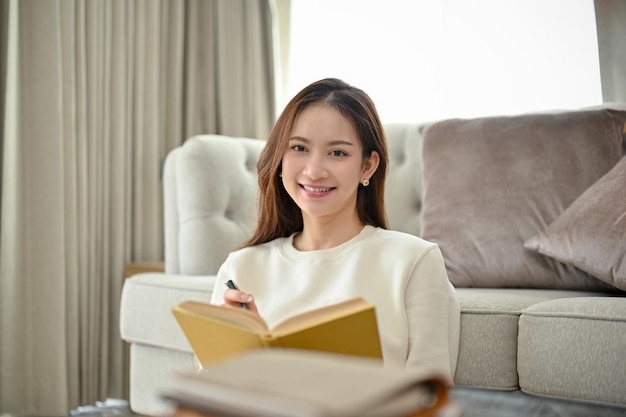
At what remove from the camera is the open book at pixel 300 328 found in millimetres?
946

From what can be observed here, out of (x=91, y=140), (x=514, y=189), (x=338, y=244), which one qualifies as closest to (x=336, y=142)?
(x=338, y=244)

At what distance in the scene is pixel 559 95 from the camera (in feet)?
9.05

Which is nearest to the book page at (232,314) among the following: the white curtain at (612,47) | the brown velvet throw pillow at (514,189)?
the brown velvet throw pillow at (514,189)

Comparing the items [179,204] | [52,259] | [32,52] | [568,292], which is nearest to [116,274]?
[52,259]

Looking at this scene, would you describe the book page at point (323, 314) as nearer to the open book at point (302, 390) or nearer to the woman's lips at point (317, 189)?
the open book at point (302, 390)

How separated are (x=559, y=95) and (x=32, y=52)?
1.91 meters

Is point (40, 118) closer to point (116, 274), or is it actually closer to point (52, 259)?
point (52, 259)

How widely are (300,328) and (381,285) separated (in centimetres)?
50

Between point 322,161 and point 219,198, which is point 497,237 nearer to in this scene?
point 322,161

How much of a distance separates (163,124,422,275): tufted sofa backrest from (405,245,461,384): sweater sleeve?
97 centimetres

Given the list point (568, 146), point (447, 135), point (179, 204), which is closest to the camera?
point (568, 146)

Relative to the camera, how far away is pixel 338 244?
156 centimetres

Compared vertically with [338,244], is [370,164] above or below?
above

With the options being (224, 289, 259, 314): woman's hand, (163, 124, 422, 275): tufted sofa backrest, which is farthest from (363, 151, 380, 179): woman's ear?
(163, 124, 422, 275): tufted sofa backrest
